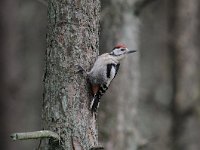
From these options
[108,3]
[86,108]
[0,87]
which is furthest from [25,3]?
[86,108]

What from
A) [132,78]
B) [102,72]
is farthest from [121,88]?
[102,72]

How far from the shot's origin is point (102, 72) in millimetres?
6297

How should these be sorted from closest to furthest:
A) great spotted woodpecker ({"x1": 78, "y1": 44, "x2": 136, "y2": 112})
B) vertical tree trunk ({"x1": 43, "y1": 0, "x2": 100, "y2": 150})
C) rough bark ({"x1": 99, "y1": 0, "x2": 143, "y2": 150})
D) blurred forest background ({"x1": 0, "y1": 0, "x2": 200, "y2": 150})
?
vertical tree trunk ({"x1": 43, "y1": 0, "x2": 100, "y2": 150})
great spotted woodpecker ({"x1": 78, "y1": 44, "x2": 136, "y2": 112})
rough bark ({"x1": 99, "y1": 0, "x2": 143, "y2": 150})
blurred forest background ({"x1": 0, "y1": 0, "x2": 200, "y2": 150})

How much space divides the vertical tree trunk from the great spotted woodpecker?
0.07m

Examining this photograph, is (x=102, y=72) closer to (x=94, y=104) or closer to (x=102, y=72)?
(x=102, y=72)

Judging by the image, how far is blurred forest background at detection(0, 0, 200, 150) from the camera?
10.1 m

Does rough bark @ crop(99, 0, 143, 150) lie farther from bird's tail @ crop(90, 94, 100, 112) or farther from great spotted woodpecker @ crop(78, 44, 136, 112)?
bird's tail @ crop(90, 94, 100, 112)

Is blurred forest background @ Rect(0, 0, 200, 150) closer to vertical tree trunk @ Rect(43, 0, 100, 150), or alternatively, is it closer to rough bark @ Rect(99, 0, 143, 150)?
rough bark @ Rect(99, 0, 143, 150)

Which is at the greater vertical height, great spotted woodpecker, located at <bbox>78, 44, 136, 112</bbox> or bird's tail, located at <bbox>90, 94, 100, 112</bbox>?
great spotted woodpecker, located at <bbox>78, 44, 136, 112</bbox>

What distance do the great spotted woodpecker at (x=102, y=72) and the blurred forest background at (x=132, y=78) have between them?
6.81ft

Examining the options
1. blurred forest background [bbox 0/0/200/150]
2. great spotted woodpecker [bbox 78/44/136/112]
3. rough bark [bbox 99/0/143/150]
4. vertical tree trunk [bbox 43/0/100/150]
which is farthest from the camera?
blurred forest background [bbox 0/0/200/150]

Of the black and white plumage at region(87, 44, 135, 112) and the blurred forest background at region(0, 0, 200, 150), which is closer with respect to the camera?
the black and white plumage at region(87, 44, 135, 112)

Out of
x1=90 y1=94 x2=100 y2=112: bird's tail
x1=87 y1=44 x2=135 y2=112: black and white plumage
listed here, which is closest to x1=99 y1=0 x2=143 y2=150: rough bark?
x1=87 y1=44 x2=135 y2=112: black and white plumage

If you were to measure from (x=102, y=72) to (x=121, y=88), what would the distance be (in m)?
3.84
